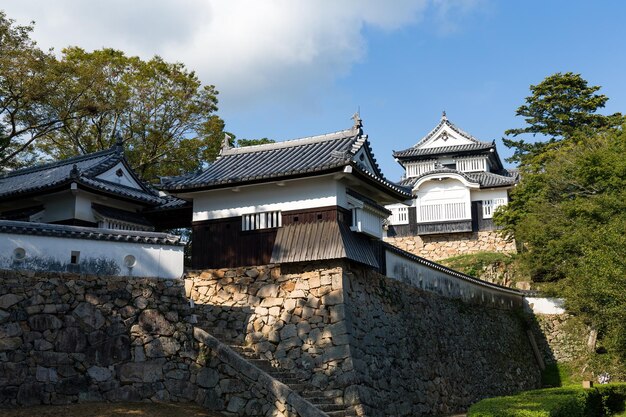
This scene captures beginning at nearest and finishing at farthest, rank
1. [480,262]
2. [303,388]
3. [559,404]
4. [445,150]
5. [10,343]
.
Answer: [10,343] < [303,388] < [559,404] < [480,262] < [445,150]

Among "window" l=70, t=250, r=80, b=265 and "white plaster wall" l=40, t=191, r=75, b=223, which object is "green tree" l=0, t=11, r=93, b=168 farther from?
"window" l=70, t=250, r=80, b=265

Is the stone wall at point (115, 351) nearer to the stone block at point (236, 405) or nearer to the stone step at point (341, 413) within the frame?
the stone block at point (236, 405)

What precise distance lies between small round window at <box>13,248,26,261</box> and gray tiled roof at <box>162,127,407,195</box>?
564 centimetres

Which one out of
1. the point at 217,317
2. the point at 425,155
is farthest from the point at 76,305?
the point at 425,155

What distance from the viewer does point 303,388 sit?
1628cm

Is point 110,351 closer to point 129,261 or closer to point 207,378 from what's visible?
point 129,261

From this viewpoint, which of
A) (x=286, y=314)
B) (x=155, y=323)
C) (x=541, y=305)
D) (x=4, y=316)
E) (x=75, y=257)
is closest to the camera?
(x=4, y=316)

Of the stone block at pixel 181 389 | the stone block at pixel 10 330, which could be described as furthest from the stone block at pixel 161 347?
the stone block at pixel 10 330

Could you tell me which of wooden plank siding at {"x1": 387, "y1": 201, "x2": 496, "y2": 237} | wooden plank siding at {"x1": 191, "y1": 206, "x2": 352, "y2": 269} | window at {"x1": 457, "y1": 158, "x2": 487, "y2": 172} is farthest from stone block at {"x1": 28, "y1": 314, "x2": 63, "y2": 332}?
window at {"x1": 457, "y1": 158, "x2": 487, "y2": 172}

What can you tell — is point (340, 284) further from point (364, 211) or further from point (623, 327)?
point (623, 327)

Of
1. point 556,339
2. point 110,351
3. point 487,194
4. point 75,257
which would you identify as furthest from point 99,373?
point 487,194

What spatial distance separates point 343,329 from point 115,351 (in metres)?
5.58

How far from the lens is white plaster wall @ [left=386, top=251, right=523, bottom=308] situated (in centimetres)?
2157

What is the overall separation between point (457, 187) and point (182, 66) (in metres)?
17.3
